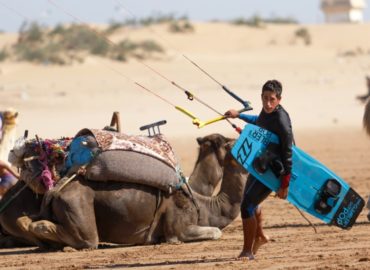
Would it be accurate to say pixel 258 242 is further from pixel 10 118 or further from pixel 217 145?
pixel 10 118

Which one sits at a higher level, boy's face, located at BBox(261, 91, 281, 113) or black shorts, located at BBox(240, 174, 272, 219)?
boy's face, located at BBox(261, 91, 281, 113)

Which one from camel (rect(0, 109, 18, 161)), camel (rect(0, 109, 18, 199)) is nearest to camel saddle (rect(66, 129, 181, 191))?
camel (rect(0, 109, 18, 199))

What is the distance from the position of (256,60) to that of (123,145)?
120ft

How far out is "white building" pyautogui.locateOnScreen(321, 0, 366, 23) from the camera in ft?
309

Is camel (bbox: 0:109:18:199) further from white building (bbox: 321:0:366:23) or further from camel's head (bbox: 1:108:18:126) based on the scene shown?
white building (bbox: 321:0:366:23)

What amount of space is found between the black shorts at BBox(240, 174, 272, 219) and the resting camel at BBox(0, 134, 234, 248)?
7.60 ft

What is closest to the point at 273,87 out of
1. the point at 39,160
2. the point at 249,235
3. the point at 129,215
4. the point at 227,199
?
the point at 249,235

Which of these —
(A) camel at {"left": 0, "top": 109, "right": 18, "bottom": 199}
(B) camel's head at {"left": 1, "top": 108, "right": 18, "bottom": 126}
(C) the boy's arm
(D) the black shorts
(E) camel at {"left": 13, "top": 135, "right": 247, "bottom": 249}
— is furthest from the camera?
(B) camel's head at {"left": 1, "top": 108, "right": 18, "bottom": 126}

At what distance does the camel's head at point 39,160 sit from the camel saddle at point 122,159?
0.75 feet

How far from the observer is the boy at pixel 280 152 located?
10.7m

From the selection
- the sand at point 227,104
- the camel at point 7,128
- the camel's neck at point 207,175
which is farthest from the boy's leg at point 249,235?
the camel at point 7,128

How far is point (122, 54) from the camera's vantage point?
45.6 meters

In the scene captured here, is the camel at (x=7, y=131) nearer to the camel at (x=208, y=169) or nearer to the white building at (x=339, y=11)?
the camel at (x=208, y=169)

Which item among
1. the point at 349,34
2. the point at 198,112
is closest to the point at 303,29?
the point at 349,34
